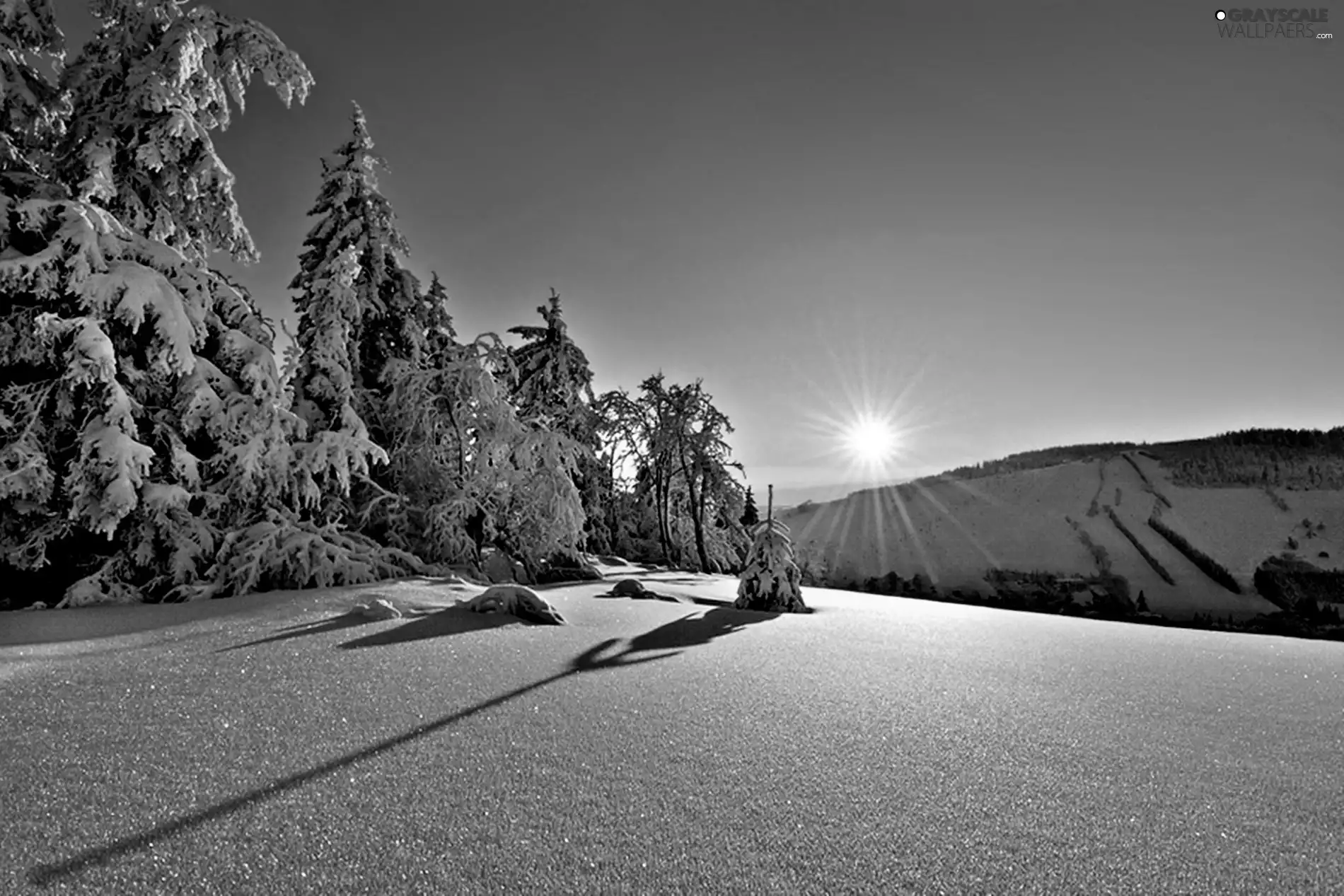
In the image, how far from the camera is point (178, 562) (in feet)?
23.5

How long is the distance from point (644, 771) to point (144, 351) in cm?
923

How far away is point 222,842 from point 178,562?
7.18m

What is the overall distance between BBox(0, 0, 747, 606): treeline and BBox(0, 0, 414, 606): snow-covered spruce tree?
0.03 meters

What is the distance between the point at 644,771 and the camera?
2396mm

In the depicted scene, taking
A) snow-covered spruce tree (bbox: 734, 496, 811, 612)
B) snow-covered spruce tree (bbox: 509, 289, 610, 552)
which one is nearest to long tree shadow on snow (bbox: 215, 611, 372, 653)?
snow-covered spruce tree (bbox: 734, 496, 811, 612)

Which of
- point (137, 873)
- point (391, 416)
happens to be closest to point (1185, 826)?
point (137, 873)

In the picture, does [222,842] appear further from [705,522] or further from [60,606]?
[705,522]

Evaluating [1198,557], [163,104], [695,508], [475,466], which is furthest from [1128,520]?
[163,104]

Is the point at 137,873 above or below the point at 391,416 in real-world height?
below

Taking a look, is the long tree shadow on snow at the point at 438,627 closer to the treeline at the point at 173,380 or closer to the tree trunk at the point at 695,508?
the treeline at the point at 173,380

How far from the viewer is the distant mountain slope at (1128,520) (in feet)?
74.4

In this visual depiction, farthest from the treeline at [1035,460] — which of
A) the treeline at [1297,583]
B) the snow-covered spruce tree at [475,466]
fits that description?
the snow-covered spruce tree at [475,466]

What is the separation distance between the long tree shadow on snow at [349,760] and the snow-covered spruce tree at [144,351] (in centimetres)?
539

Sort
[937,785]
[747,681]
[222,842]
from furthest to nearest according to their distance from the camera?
[747,681], [937,785], [222,842]
